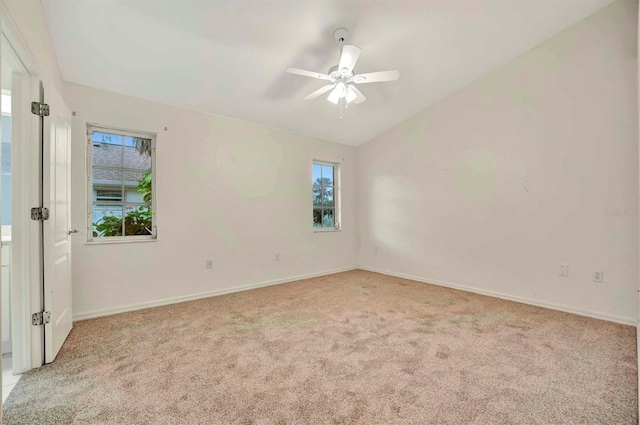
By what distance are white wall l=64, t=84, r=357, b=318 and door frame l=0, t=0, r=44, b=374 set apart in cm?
94

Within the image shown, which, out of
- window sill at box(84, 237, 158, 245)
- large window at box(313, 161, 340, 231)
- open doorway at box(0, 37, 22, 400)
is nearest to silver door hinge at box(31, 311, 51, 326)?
open doorway at box(0, 37, 22, 400)

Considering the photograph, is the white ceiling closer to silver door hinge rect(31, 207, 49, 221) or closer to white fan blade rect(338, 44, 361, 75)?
white fan blade rect(338, 44, 361, 75)

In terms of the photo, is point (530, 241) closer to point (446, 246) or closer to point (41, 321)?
point (446, 246)

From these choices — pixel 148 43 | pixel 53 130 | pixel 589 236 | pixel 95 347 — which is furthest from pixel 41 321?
pixel 589 236

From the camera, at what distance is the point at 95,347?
232 cm

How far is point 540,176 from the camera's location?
10.9ft

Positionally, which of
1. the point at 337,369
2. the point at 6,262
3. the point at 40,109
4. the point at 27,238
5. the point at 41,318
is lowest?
the point at 337,369

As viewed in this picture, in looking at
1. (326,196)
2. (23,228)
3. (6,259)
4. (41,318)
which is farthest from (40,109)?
(326,196)

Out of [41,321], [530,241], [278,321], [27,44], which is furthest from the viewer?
[530,241]

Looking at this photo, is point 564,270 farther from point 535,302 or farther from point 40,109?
point 40,109

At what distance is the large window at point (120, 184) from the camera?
3.09 metres

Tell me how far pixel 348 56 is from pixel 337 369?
2.35 meters

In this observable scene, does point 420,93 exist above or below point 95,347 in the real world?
above

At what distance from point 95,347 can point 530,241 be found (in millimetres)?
4372
